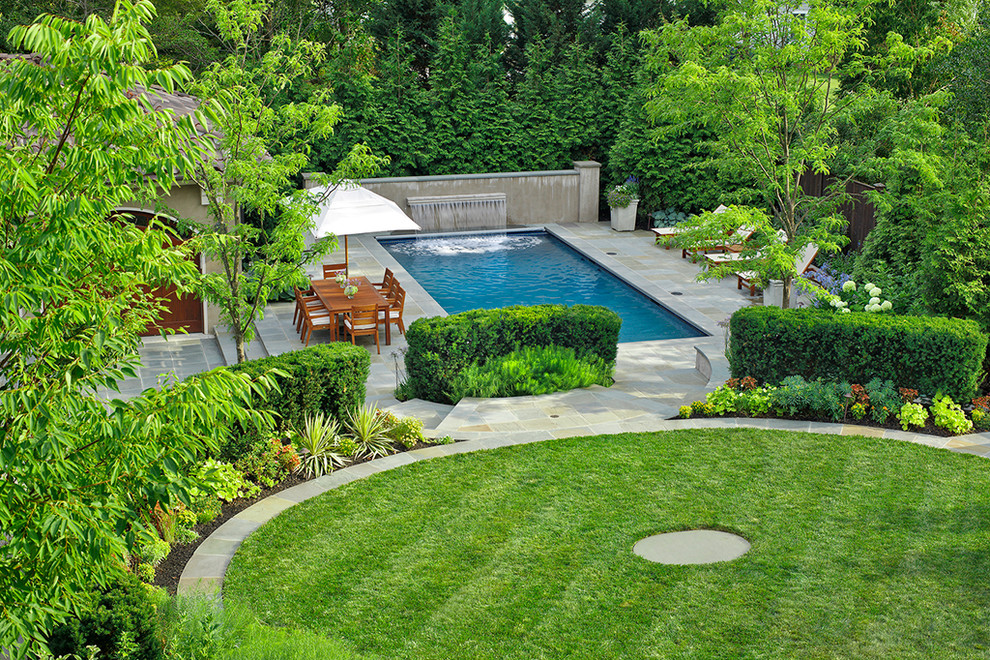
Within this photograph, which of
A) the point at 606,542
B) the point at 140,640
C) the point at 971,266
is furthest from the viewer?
the point at 971,266

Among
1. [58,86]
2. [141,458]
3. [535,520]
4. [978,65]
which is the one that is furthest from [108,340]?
[978,65]

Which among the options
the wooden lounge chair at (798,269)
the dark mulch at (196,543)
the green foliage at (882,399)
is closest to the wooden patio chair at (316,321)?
the dark mulch at (196,543)

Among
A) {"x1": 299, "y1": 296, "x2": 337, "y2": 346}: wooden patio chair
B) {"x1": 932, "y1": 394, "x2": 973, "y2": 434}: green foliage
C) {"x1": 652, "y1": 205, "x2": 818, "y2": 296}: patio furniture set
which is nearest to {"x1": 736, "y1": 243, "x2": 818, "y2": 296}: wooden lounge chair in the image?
{"x1": 652, "y1": 205, "x2": 818, "y2": 296}: patio furniture set

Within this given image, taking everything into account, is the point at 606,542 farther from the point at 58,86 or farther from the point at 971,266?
the point at 971,266

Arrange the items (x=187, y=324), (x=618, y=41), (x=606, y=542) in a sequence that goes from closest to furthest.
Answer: (x=606, y=542), (x=187, y=324), (x=618, y=41)

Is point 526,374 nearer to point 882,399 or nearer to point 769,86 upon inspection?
point 882,399

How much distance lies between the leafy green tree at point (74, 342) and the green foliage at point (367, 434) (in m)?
5.78

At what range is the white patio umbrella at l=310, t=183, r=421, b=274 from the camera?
17500 mm

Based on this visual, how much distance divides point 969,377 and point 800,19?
18.5 ft

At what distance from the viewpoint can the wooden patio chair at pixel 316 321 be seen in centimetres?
1675

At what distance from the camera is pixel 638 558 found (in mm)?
8586

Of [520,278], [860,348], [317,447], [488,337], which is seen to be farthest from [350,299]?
[860,348]

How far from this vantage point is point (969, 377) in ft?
39.2

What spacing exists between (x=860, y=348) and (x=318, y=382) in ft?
23.4
